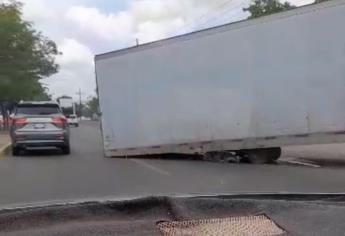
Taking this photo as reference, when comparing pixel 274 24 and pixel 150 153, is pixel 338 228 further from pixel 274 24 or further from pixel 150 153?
pixel 150 153

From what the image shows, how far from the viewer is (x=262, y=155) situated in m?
17.4

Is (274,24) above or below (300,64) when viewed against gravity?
above

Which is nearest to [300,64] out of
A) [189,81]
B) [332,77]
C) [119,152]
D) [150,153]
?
[332,77]

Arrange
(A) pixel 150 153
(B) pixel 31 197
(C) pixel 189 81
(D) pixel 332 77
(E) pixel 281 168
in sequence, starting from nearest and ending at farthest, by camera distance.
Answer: (B) pixel 31 197, (D) pixel 332 77, (E) pixel 281 168, (C) pixel 189 81, (A) pixel 150 153

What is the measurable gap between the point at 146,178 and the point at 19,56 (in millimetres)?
32204

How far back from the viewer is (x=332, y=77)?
1483cm

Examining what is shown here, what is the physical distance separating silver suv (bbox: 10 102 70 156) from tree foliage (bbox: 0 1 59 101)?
21.3m

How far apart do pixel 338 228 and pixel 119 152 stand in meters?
15.7

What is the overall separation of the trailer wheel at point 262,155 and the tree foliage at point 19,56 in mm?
28013

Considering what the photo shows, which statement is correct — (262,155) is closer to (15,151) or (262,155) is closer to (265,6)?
(15,151)

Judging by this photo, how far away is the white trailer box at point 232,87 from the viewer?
14992mm

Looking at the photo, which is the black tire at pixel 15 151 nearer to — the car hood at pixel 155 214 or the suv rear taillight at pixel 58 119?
the suv rear taillight at pixel 58 119

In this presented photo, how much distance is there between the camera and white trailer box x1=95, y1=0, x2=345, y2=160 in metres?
15.0

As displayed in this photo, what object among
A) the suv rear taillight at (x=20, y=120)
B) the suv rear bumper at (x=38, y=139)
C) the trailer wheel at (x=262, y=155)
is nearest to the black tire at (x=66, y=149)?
the suv rear bumper at (x=38, y=139)
